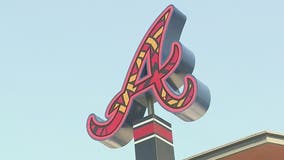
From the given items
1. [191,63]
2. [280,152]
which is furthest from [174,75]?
[280,152]

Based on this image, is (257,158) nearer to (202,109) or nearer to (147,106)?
(202,109)

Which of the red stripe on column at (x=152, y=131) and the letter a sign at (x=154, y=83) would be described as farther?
the red stripe on column at (x=152, y=131)

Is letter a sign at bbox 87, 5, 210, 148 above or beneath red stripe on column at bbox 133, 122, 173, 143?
above

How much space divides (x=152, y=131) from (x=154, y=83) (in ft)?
5.92

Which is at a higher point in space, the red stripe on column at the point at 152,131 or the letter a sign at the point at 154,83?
the letter a sign at the point at 154,83

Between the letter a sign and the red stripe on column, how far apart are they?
2.34ft

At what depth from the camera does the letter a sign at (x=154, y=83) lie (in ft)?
94.7

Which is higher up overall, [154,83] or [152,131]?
[154,83]

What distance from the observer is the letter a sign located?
94.7ft

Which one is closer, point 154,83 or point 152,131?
point 152,131

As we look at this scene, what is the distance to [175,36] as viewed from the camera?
30.6 meters

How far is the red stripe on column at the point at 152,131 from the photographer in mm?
29188

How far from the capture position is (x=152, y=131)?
29156 millimetres

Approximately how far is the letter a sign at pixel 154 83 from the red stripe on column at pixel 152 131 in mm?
712
